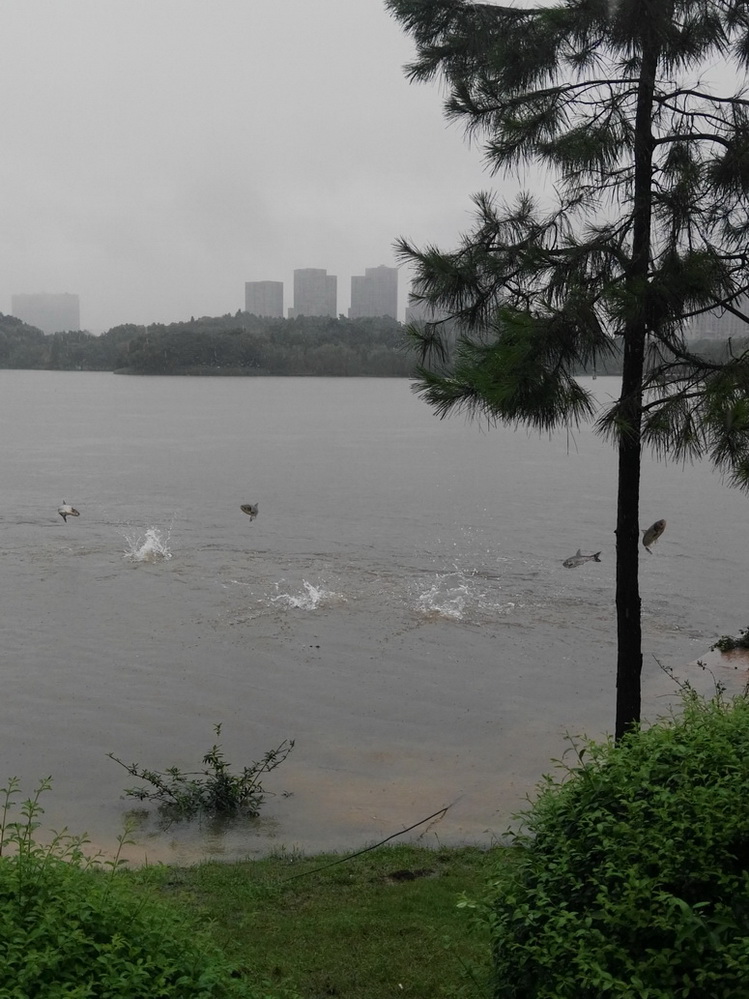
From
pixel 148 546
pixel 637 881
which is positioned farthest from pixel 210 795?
pixel 148 546

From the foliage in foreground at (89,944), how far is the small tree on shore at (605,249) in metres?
5.09

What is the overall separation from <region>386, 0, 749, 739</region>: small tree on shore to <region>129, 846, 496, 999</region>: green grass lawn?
8.43 ft

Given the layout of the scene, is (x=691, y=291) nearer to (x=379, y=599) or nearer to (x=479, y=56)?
(x=479, y=56)

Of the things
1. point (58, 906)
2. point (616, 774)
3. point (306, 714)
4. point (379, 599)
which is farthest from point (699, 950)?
point (379, 599)

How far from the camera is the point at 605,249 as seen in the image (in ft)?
27.6

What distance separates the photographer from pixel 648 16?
809cm

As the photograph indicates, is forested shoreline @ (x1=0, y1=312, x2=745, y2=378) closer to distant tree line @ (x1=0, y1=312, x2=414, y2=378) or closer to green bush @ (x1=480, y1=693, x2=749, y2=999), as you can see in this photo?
distant tree line @ (x1=0, y1=312, x2=414, y2=378)

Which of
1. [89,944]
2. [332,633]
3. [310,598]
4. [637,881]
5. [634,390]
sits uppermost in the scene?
[634,390]

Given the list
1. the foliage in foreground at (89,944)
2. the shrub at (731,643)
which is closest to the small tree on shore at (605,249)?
the foliage in foreground at (89,944)

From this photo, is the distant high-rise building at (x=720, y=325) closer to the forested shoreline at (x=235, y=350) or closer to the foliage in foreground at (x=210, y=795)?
the foliage in foreground at (x=210, y=795)

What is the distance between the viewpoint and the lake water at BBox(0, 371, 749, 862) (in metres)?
11.7

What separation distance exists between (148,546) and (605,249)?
20.8 m

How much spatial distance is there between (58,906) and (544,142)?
24.0ft

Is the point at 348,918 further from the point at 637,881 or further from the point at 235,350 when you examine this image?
the point at 235,350
